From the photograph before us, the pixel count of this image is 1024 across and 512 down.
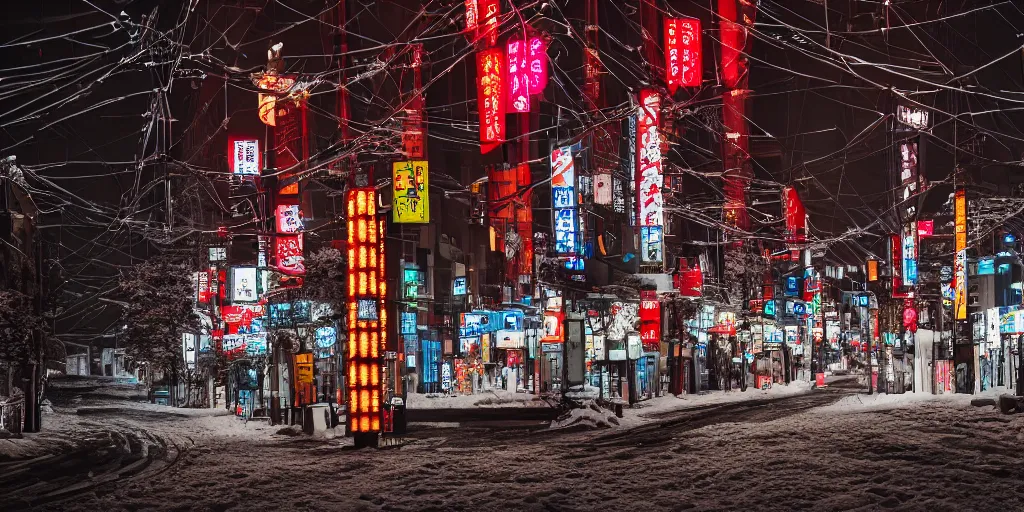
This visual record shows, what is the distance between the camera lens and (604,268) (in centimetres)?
6159

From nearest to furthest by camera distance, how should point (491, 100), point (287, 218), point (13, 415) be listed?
point (13, 415), point (491, 100), point (287, 218)

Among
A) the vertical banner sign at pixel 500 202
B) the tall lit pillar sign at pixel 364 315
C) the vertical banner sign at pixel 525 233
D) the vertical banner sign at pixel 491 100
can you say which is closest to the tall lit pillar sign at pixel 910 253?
the vertical banner sign at pixel 491 100

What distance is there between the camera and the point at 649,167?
3294cm

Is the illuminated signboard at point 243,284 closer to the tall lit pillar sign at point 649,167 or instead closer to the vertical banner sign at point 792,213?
the tall lit pillar sign at point 649,167

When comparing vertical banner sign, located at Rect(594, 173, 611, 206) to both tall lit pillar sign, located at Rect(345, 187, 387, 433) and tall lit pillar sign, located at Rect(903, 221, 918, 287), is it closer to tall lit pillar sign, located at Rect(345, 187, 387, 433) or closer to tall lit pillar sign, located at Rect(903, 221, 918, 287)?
tall lit pillar sign, located at Rect(903, 221, 918, 287)

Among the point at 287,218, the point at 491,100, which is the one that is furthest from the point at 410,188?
the point at 287,218

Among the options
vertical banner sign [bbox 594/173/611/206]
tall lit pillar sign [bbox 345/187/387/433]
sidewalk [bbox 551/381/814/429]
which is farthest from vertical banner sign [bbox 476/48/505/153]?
vertical banner sign [bbox 594/173/611/206]

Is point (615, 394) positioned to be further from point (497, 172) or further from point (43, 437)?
point (43, 437)

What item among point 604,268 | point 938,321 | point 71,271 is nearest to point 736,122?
point 604,268

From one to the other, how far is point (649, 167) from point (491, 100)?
5.49 meters

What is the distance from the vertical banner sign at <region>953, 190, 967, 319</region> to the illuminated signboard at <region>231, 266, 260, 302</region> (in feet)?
85.6

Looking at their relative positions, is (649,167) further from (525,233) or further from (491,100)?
(525,233)

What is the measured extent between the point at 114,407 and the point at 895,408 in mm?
33836

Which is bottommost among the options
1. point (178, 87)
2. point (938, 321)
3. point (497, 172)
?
point (938, 321)
